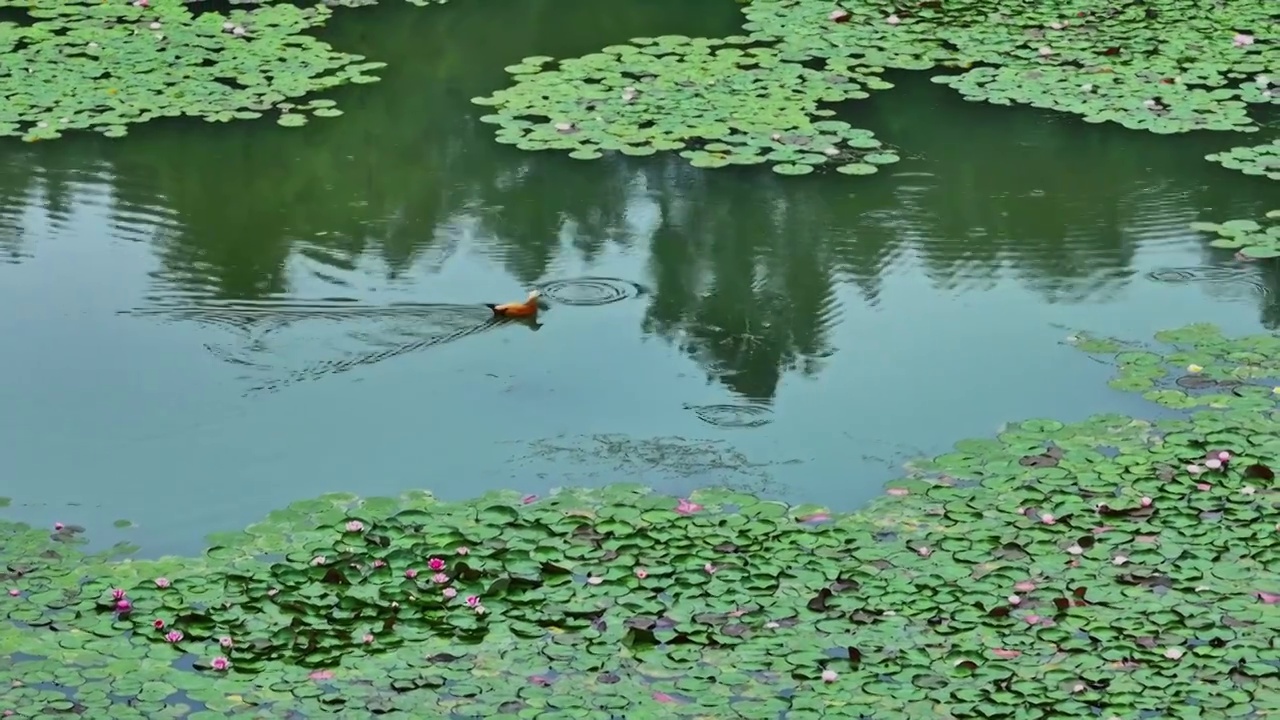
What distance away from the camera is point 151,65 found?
9078 mm

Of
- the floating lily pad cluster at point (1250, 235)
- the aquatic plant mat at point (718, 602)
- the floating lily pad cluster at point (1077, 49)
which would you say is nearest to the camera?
the aquatic plant mat at point (718, 602)

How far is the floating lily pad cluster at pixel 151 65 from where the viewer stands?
8.57 metres

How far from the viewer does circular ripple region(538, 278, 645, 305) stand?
682cm

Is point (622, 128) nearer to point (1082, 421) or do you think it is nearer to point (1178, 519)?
point (1082, 421)

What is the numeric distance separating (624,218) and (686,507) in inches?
98.9

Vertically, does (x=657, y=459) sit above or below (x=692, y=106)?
below

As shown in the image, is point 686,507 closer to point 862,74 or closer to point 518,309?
point 518,309

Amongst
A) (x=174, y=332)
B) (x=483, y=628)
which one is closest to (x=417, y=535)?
(x=483, y=628)

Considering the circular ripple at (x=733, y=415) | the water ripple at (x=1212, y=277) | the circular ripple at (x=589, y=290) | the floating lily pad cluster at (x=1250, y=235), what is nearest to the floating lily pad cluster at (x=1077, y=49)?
the floating lily pad cluster at (x=1250, y=235)

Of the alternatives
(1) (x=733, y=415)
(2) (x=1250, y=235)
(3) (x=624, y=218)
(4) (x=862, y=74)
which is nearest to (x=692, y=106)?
(4) (x=862, y=74)

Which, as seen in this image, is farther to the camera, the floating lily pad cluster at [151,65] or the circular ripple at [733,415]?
the floating lily pad cluster at [151,65]

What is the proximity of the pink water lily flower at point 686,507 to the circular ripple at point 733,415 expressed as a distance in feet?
2.06

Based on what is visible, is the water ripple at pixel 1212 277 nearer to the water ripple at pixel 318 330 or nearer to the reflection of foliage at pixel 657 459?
the reflection of foliage at pixel 657 459

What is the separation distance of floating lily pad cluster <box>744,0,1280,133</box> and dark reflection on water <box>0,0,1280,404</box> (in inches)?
7.6
